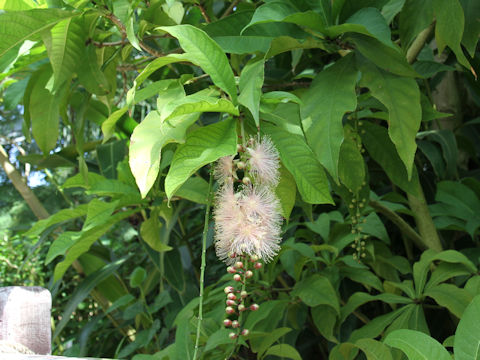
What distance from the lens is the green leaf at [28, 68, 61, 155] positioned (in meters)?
0.75

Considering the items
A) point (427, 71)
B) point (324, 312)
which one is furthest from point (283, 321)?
point (427, 71)

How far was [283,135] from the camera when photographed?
0.51 meters

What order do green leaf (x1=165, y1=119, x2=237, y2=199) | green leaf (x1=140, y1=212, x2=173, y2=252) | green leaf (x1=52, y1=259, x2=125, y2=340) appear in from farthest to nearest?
green leaf (x1=52, y1=259, x2=125, y2=340) < green leaf (x1=140, y1=212, x2=173, y2=252) < green leaf (x1=165, y1=119, x2=237, y2=199)

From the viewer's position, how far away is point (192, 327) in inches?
35.0

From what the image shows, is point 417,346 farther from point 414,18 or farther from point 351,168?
point 414,18

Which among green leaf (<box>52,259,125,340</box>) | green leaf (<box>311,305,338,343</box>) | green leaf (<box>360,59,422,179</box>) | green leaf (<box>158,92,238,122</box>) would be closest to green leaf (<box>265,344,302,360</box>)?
green leaf (<box>311,305,338,343</box>)

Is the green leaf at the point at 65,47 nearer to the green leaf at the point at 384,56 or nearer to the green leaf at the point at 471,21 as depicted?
the green leaf at the point at 384,56

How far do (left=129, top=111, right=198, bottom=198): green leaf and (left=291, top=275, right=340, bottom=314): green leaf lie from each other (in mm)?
455

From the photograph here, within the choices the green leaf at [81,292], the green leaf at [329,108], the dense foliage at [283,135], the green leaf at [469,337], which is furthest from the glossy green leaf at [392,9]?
the green leaf at [81,292]

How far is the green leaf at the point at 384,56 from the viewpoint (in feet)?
1.85

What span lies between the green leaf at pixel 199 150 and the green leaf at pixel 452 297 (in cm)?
44

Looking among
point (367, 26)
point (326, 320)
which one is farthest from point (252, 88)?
point (326, 320)

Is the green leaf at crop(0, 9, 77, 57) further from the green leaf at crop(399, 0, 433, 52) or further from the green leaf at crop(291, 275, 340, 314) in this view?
the green leaf at crop(291, 275, 340, 314)

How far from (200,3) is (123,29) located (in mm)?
162
